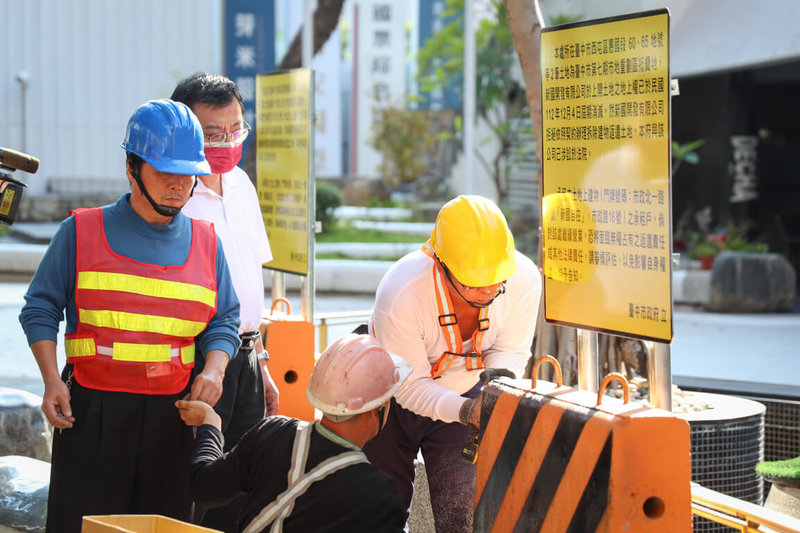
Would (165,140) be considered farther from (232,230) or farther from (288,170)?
(288,170)

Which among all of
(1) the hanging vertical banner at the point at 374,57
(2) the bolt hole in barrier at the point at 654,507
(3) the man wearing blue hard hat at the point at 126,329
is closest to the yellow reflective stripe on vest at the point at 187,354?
(3) the man wearing blue hard hat at the point at 126,329

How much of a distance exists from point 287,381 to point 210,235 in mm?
1796

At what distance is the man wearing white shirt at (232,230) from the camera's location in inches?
142

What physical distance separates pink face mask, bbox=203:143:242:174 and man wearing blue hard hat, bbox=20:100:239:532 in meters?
0.64

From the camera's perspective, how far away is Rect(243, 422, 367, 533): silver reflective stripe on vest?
2.47 meters

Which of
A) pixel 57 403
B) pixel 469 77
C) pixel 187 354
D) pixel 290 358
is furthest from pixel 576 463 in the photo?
pixel 469 77

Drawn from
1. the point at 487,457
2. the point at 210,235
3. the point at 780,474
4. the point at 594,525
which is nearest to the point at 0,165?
the point at 210,235

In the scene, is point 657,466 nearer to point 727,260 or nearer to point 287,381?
point 287,381

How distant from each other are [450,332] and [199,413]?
90 cm

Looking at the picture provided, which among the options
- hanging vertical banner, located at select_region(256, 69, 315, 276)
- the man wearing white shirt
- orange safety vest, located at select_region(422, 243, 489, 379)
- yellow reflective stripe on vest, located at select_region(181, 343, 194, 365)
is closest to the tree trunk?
hanging vertical banner, located at select_region(256, 69, 315, 276)

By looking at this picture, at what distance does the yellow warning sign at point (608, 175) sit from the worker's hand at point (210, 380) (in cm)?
125

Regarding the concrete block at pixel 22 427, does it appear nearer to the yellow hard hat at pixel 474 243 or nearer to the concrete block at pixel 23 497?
the concrete block at pixel 23 497

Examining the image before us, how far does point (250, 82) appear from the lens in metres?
18.2

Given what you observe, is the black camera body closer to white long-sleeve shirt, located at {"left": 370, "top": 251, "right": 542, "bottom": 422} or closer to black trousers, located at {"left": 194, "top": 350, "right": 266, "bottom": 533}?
black trousers, located at {"left": 194, "top": 350, "right": 266, "bottom": 533}
